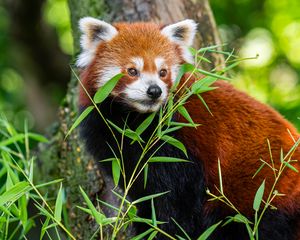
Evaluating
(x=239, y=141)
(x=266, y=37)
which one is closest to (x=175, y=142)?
(x=239, y=141)

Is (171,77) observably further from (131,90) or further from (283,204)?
(283,204)

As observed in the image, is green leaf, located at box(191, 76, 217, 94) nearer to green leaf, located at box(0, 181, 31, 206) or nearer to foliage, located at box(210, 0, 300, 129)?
green leaf, located at box(0, 181, 31, 206)

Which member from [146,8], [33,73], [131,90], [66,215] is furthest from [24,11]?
[131,90]

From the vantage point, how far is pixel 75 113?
505cm

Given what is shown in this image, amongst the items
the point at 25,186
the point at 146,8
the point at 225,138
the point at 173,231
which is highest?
the point at 146,8

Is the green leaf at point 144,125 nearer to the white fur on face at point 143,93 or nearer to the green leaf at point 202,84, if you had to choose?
the white fur on face at point 143,93

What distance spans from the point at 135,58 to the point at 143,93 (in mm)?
244

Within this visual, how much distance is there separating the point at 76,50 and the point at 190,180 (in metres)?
1.75

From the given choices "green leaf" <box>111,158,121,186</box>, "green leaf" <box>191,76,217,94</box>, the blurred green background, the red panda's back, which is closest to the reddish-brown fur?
the red panda's back

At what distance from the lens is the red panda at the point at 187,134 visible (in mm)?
3896

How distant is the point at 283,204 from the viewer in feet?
12.4

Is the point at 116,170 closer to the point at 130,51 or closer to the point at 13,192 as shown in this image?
the point at 13,192

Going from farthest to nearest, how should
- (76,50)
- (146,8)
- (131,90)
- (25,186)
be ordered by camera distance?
(76,50), (146,8), (131,90), (25,186)

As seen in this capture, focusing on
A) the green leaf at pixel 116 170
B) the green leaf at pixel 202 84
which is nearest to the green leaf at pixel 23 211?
the green leaf at pixel 116 170
